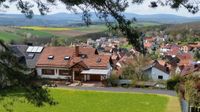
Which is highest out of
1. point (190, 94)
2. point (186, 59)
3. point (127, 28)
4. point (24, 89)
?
point (127, 28)

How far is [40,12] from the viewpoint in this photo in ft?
31.2

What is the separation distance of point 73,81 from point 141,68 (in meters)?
6.99

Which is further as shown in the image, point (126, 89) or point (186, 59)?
point (186, 59)

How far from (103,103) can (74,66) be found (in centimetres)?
1438

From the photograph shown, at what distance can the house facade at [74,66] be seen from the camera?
147 feet

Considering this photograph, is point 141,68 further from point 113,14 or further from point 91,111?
point 113,14

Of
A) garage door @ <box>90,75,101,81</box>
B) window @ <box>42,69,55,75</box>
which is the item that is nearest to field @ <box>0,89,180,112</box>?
garage door @ <box>90,75,101,81</box>

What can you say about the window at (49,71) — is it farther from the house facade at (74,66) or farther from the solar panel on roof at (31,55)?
the solar panel on roof at (31,55)

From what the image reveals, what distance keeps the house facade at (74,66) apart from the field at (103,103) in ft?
22.7

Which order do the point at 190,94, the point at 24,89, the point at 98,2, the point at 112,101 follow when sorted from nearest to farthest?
the point at 98,2 < the point at 24,89 < the point at 190,94 < the point at 112,101

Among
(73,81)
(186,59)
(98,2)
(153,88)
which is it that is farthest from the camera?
(186,59)

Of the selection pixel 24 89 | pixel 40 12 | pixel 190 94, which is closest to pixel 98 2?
pixel 40 12

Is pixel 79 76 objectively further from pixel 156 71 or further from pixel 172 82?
pixel 156 71

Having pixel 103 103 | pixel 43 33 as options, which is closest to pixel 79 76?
pixel 103 103
